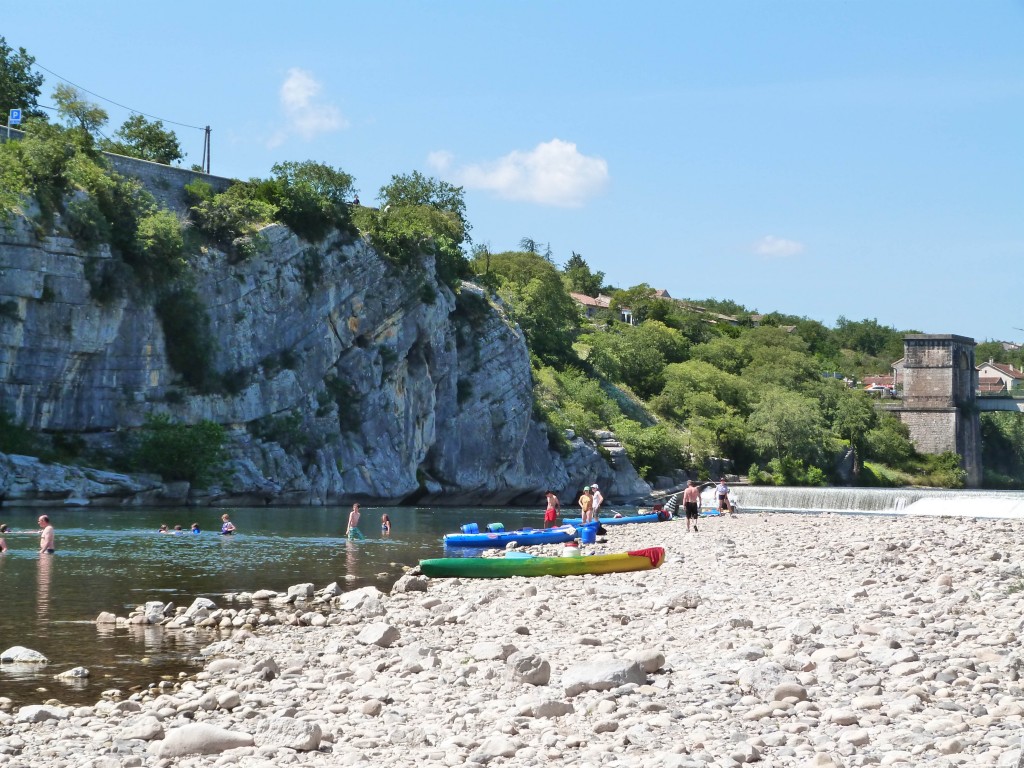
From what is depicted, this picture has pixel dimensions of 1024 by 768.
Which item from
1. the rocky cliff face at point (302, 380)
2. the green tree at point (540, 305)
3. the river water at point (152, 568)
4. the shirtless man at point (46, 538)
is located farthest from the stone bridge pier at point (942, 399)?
the shirtless man at point (46, 538)

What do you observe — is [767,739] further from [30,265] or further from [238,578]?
[30,265]

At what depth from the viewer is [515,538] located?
34.1 m

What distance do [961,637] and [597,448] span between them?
67.6m

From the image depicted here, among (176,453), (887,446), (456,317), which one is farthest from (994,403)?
(176,453)

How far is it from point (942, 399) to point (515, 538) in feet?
279

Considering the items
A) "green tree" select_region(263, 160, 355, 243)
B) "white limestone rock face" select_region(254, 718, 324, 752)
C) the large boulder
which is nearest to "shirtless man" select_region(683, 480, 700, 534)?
"white limestone rock face" select_region(254, 718, 324, 752)

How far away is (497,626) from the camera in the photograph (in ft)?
53.9

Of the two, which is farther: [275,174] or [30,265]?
[275,174]

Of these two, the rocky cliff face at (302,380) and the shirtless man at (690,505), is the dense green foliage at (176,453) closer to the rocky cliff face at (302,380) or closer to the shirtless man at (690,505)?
the rocky cliff face at (302,380)

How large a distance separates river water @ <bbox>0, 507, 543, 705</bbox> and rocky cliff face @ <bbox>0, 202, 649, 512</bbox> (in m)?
7.44

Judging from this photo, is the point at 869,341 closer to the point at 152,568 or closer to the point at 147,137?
the point at 147,137

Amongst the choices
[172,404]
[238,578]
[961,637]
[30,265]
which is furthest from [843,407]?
[961,637]

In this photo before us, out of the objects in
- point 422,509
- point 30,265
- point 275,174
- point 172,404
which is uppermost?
point 275,174

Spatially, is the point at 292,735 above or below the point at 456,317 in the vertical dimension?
below
